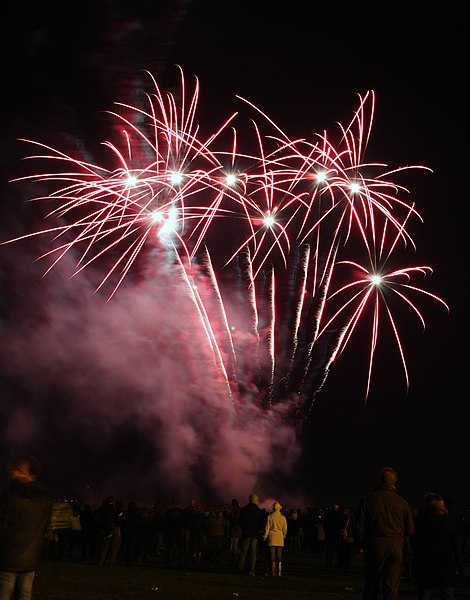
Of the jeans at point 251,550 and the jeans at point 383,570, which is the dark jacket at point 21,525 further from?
the jeans at point 251,550

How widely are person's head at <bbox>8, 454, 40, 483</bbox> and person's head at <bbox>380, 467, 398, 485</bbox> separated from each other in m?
3.55

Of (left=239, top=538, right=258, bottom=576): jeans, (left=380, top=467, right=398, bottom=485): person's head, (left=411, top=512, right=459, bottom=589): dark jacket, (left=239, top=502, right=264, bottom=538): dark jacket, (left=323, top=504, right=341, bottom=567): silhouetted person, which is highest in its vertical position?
(left=323, top=504, right=341, bottom=567): silhouetted person

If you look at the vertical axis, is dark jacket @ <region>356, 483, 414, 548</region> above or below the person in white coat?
below

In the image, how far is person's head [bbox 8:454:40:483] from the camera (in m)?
6.48

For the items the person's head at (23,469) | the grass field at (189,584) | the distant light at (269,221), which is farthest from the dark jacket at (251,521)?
the distant light at (269,221)

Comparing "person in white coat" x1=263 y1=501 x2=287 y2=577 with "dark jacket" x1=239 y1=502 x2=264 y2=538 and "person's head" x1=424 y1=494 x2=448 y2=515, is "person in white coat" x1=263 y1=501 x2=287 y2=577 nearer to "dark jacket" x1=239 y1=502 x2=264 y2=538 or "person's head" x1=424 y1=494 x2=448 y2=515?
"dark jacket" x1=239 y1=502 x2=264 y2=538

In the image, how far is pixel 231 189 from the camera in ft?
76.8

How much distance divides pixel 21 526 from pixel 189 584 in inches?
296

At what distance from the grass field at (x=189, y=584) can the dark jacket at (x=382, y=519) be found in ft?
12.2

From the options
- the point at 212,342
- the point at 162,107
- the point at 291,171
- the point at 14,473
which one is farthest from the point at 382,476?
the point at 212,342

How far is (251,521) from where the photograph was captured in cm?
1529

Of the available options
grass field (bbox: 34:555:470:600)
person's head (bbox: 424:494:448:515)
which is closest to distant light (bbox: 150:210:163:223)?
grass field (bbox: 34:555:470:600)

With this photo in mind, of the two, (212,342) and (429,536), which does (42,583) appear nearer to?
(429,536)

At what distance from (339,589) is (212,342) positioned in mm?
16808
